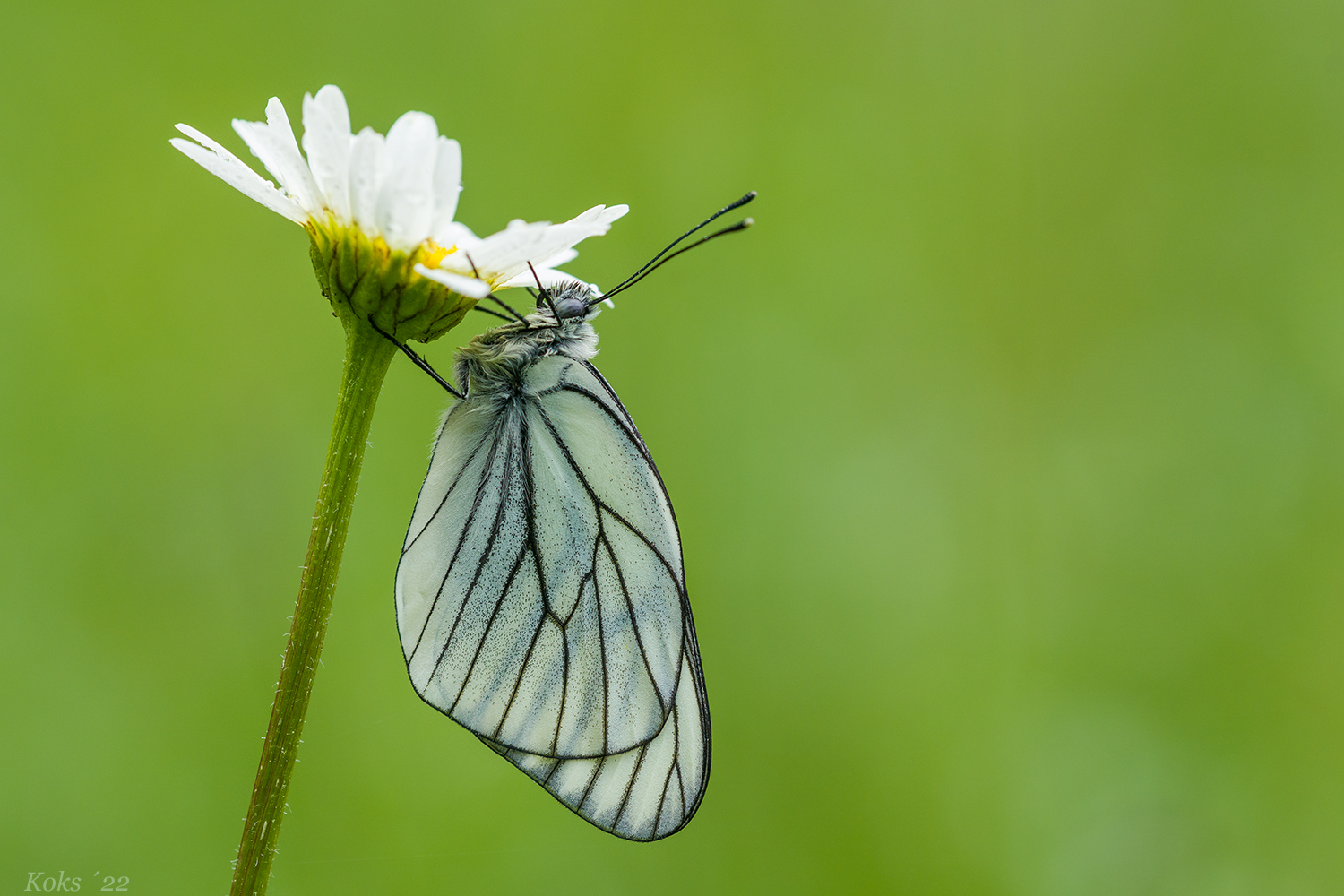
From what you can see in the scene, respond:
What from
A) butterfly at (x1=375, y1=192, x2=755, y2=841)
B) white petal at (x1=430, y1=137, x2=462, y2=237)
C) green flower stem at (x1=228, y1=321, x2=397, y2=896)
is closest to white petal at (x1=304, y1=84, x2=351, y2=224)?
white petal at (x1=430, y1=137, x2=462, y2=237)

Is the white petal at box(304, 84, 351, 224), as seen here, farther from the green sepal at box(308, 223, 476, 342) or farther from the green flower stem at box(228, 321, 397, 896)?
the green flower stem at box(228, 321, 397, 896)

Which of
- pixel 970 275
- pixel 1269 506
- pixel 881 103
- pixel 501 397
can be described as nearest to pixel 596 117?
pixel 881 103

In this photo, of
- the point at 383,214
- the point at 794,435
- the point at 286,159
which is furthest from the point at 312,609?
the point at 794,435

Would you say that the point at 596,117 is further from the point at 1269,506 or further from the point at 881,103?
the point at 1269,506

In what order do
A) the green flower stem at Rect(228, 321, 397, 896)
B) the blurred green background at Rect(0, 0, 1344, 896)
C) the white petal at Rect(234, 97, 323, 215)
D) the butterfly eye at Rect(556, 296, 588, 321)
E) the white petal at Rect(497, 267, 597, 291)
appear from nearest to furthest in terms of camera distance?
the green flower stem at Rect(228, 321, 397, 896) → the white petal at Rect(234, 97, 323, 215) → the white petal at Rect(497, 267, 597, 291) → the butterfly eye at Rect(556, 296, 588, 321) → the blurred green background at Rect(0, 0, 1344, 896)

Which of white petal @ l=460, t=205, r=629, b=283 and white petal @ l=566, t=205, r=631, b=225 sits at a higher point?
white petal @ l=566, t=205, r=631, b=225

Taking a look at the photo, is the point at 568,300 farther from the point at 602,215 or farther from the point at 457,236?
the point at 457,236
